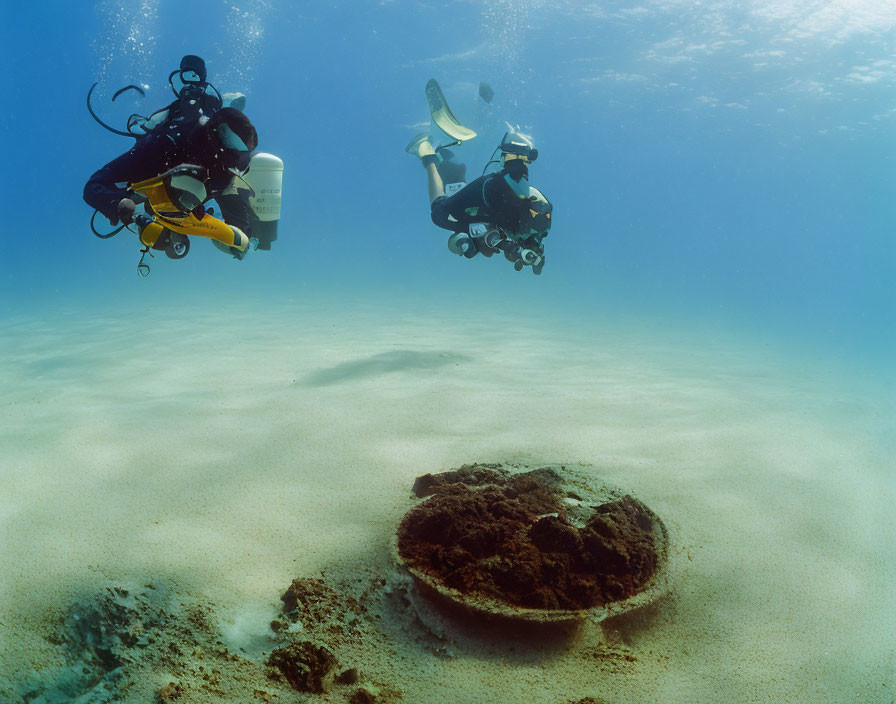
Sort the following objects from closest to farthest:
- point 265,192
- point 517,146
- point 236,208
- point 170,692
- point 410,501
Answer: point 170,692 → point 410,501 → point 236,208 → point 265,192 → point 517,146

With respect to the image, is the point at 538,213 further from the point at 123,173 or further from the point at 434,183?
the point at 123,173

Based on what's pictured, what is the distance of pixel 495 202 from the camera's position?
258 inches

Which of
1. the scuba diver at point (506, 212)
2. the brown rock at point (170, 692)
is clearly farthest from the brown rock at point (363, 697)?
the scuba diver at point (506, 212)

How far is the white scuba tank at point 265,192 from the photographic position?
4863 mm

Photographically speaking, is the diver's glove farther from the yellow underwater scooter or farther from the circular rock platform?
the circular rock platform

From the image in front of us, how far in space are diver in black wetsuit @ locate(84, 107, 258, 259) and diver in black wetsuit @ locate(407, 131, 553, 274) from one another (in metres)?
3.32

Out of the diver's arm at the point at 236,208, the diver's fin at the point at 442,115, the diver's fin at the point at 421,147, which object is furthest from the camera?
the diver's fin at the point at 442,115

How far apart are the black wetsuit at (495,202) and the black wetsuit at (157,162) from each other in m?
3.52

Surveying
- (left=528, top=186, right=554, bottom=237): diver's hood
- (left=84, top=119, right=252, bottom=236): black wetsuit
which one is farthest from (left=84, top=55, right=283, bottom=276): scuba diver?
(left=528, top=186, right=554, bottom=237): diver's hood

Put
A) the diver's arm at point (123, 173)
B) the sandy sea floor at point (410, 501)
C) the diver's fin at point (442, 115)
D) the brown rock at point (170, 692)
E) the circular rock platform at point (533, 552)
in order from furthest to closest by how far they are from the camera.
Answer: the diver's fin at point (442, 115)
the diver's arm at point (123, 173)
the circular rock platform at point (533, 552)
the sandy sea floor at point (410, 501)
the brown rock at point (170, 692)

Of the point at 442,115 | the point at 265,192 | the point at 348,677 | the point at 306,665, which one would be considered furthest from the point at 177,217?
the point at 442,115

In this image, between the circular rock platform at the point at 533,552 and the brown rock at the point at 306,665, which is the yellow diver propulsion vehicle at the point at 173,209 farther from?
the brown rock at the point at 306,665

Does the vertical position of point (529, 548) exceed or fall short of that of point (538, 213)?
it falls short

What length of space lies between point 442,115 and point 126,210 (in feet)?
26.4
